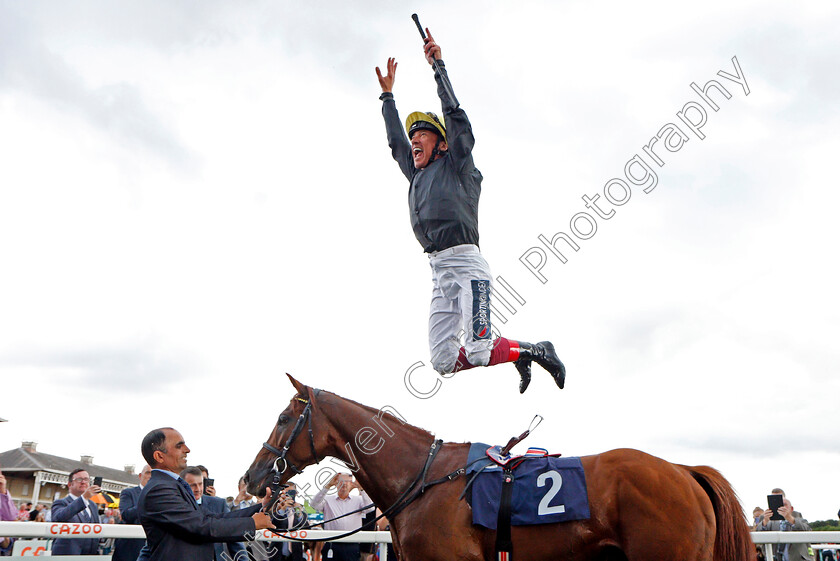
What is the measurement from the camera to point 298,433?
5.06m

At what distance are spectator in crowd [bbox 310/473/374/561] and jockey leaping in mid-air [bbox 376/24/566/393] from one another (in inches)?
148

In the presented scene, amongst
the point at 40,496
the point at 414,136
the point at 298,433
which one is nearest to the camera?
the point at 298,433

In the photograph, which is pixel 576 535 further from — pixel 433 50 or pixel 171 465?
pixel 433 50

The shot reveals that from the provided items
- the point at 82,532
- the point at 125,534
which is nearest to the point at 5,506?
the point at 125,534

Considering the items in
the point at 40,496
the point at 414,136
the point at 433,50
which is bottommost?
the point at 40,496

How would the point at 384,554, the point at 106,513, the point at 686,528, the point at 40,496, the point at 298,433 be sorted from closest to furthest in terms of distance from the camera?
1. the point at 686,528
2. the point at 298,433
3. the point at 384,554
4. the point at 106,513
5. the point at 40,496

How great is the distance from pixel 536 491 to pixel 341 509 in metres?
5.70

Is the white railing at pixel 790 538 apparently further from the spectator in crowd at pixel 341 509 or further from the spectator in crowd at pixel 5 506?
the spectator in crowd at pixel 5 506

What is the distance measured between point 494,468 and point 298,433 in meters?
1.57

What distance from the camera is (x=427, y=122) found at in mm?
5906

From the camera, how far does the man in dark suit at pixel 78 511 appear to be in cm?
644

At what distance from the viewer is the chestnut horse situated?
4160 mm

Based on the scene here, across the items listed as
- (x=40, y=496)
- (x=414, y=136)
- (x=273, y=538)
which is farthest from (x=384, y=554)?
(x=40, y=496)

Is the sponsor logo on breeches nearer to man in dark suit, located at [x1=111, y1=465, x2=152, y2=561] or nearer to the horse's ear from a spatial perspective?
the horse's ear
